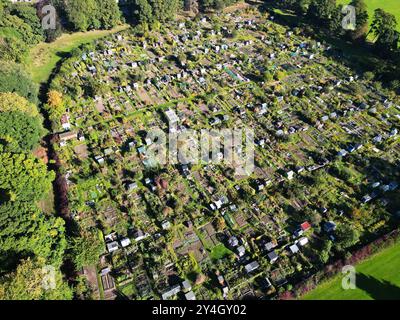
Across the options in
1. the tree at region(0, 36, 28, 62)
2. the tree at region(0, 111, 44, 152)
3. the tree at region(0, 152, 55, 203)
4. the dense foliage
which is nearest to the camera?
the tree at region(0, 152, 55, 203)

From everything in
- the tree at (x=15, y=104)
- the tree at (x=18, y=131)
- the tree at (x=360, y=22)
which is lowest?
the tree at (x=18, y=131)

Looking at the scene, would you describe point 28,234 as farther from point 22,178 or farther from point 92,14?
point 92,14

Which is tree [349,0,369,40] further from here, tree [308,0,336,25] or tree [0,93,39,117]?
tree [0,93,39,117]

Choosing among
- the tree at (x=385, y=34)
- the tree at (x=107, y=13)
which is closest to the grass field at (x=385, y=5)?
the tree at (x=385, y=34)

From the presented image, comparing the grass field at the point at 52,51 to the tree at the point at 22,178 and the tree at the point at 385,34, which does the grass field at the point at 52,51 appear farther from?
the tree at the point at 385,34

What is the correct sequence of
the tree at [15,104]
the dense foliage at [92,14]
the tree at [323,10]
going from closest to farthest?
1. the tree at [15,104]
2. the dense foliage at [92,14]
3. the tree at [323,10]

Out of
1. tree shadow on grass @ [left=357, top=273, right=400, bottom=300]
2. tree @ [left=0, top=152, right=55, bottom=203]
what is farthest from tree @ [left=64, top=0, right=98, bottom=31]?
tree shadow on grass @ [left=357, top=273, right=400, bottom=300]

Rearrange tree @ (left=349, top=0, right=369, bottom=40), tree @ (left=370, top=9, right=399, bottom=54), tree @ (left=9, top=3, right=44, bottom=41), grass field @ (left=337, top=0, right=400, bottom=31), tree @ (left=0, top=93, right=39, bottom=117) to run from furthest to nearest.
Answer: grass field @ (left=337, top=0, right=400, bottom=31) < tree @ (left=349, top=0, right=369, bottom=40) < tree @ (left=370, top=9, right=399, bottom=54) < tree @ (left=9, top=3, right=44, bottom=41) < tree @ (left=0, top=93, right=39, bottom=117)

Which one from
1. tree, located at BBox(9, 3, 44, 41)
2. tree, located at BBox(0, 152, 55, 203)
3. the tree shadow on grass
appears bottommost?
the tree shadow on grass
